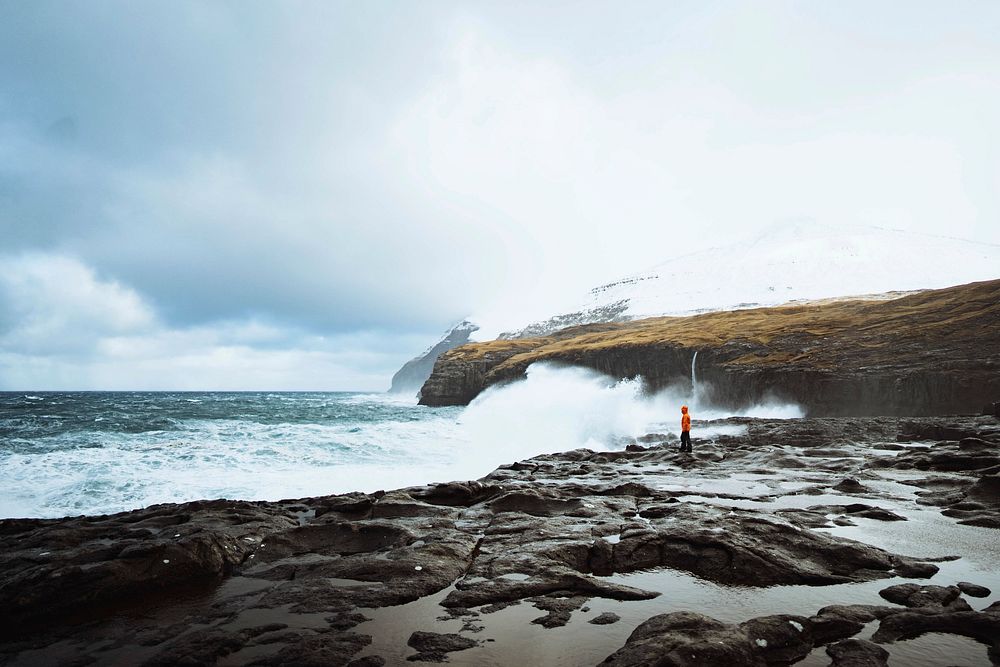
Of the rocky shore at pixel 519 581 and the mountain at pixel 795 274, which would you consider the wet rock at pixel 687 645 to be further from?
the mountain at pixel 795 274

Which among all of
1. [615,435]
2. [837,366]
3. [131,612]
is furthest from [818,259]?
[131,612]

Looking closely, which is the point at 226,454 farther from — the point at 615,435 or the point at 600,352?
the point at 600,352

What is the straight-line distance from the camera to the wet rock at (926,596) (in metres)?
4.94

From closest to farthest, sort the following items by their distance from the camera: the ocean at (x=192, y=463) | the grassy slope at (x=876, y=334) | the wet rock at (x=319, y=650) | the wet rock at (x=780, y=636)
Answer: the wet rock at (x=780, y=636) → the wet rock at (x=319, y=650) → the ocean at (x=192, y=463) → the grassy slope at (x=876, y=334)

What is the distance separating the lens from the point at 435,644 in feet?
15.1

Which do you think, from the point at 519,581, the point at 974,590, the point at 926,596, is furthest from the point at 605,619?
the point at 974,590

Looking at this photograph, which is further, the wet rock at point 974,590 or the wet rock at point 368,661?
the wet rock at point 974,590

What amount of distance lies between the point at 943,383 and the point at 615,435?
18599 millimetres

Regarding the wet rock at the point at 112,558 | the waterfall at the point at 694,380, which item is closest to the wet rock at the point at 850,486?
the wet rock at the point at 112,558

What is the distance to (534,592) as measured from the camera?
5.84 metres

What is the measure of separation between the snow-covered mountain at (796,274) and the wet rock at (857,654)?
328 ft

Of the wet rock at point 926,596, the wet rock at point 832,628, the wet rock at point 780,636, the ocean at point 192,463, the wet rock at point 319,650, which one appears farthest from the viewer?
the ocean at point 192,463

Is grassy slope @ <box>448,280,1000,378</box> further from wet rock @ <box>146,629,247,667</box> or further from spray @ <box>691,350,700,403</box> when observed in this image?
wet rock @ <box>146,629,247,667</box>

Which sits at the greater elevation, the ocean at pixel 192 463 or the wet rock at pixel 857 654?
the wet rock at pixel 857 654
